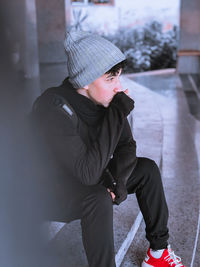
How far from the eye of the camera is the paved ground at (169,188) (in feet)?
5.67

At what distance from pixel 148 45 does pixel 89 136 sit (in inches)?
471

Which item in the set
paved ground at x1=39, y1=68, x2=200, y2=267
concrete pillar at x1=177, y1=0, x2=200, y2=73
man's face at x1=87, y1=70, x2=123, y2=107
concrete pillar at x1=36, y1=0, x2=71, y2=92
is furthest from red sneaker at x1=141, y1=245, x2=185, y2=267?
concrete pillar at x1=36, y1=0, x2=71, y2=92

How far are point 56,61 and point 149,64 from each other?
3.98 m

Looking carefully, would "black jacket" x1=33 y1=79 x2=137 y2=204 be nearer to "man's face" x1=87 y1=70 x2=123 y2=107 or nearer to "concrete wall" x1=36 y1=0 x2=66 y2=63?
"man's face" x1=87 y1=70 x2=123 y2=107

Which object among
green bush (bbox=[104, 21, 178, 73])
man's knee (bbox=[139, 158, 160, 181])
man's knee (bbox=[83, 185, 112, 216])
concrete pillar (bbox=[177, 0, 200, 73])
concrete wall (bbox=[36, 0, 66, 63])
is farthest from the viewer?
green bush (bbox=[104, 21, 178, 73])

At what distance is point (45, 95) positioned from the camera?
1349 mm

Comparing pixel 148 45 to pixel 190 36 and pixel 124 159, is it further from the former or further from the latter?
pixel 124 159

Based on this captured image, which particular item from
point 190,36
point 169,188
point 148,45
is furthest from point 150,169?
point 148,45

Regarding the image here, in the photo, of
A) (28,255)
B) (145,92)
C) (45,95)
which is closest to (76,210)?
(45,95)

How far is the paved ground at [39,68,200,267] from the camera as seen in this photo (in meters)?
1.73

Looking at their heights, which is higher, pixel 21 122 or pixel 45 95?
pixel 21 122

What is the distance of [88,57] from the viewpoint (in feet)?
4.27

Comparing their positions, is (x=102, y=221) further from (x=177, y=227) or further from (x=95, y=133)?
(x=177, y=227)

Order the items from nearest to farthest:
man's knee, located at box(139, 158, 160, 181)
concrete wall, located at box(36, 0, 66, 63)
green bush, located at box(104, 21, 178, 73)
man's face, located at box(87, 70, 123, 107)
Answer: man's face, located at box(87, 70, 123, 107), man's knee, located at box(139, 158, 160, 181), concrete wall, located at box(36, 0, 66, 63), green bush, located at box(104, 21, 178, 73)
